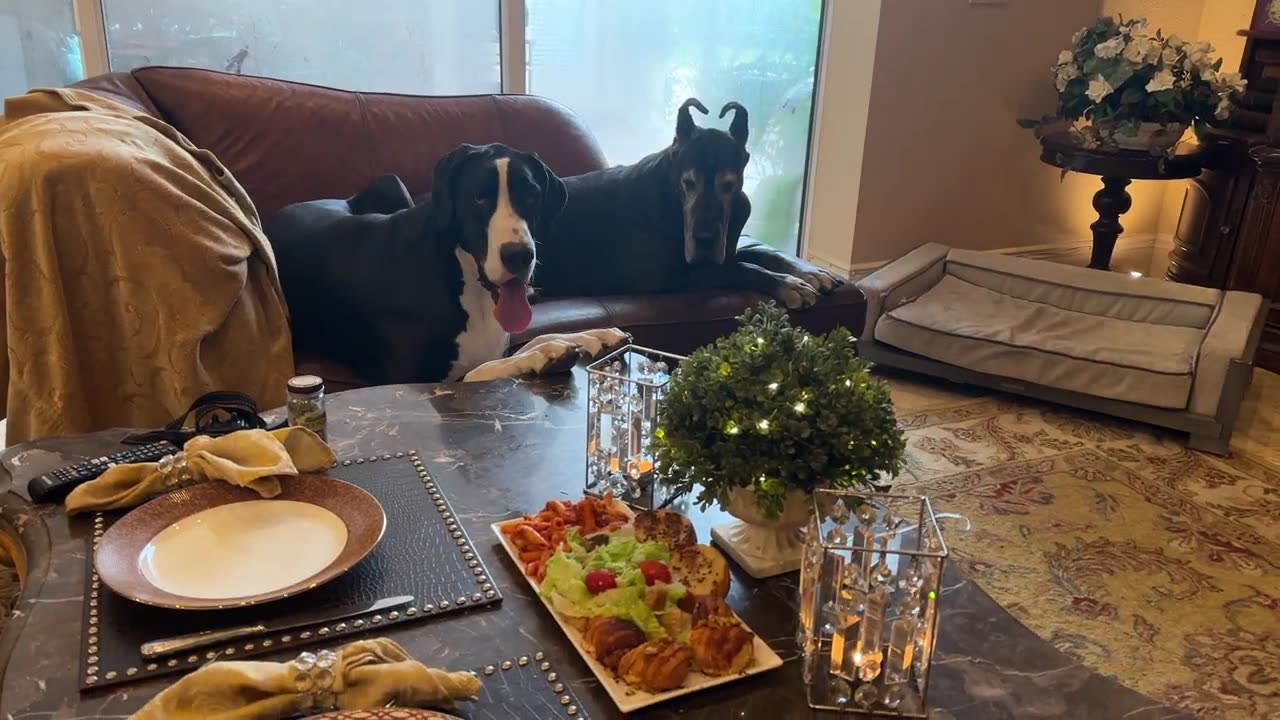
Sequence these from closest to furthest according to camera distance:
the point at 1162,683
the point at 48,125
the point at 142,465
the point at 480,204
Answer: the point at 142,465 < the point at 1162,683 < the point at 48,125 < the point at 480,204

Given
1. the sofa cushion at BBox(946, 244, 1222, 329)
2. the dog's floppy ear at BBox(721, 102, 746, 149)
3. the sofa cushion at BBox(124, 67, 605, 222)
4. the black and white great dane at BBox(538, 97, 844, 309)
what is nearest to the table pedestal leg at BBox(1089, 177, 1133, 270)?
the sofa cushion at BBox(946, 244, 1222, 329)

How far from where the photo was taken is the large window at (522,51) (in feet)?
9.62

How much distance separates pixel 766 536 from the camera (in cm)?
120

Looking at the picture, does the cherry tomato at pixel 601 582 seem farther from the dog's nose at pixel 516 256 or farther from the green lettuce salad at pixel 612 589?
the dog's nose at pixel 516 256

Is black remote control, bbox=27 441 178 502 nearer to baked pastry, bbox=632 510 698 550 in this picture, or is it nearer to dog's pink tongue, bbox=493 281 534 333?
baked pastry, bbox=632 510 698 550

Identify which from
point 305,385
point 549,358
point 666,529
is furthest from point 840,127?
point 666,529

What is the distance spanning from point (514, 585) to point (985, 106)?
11.3ft

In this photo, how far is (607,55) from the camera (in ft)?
12.1

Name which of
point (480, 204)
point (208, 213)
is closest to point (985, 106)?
point (480, 204)

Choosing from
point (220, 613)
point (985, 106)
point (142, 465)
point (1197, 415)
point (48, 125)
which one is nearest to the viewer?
point (220, 613)

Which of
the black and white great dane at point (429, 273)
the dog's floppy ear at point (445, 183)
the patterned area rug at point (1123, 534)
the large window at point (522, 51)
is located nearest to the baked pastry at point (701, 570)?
the patterned area rug at point (1123, 534)

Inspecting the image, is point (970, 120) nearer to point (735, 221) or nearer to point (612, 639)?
point (735, 221)

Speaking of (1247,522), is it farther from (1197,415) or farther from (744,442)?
(744,442)

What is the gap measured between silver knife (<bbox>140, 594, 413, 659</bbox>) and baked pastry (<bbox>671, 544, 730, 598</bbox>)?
0.31 meters
